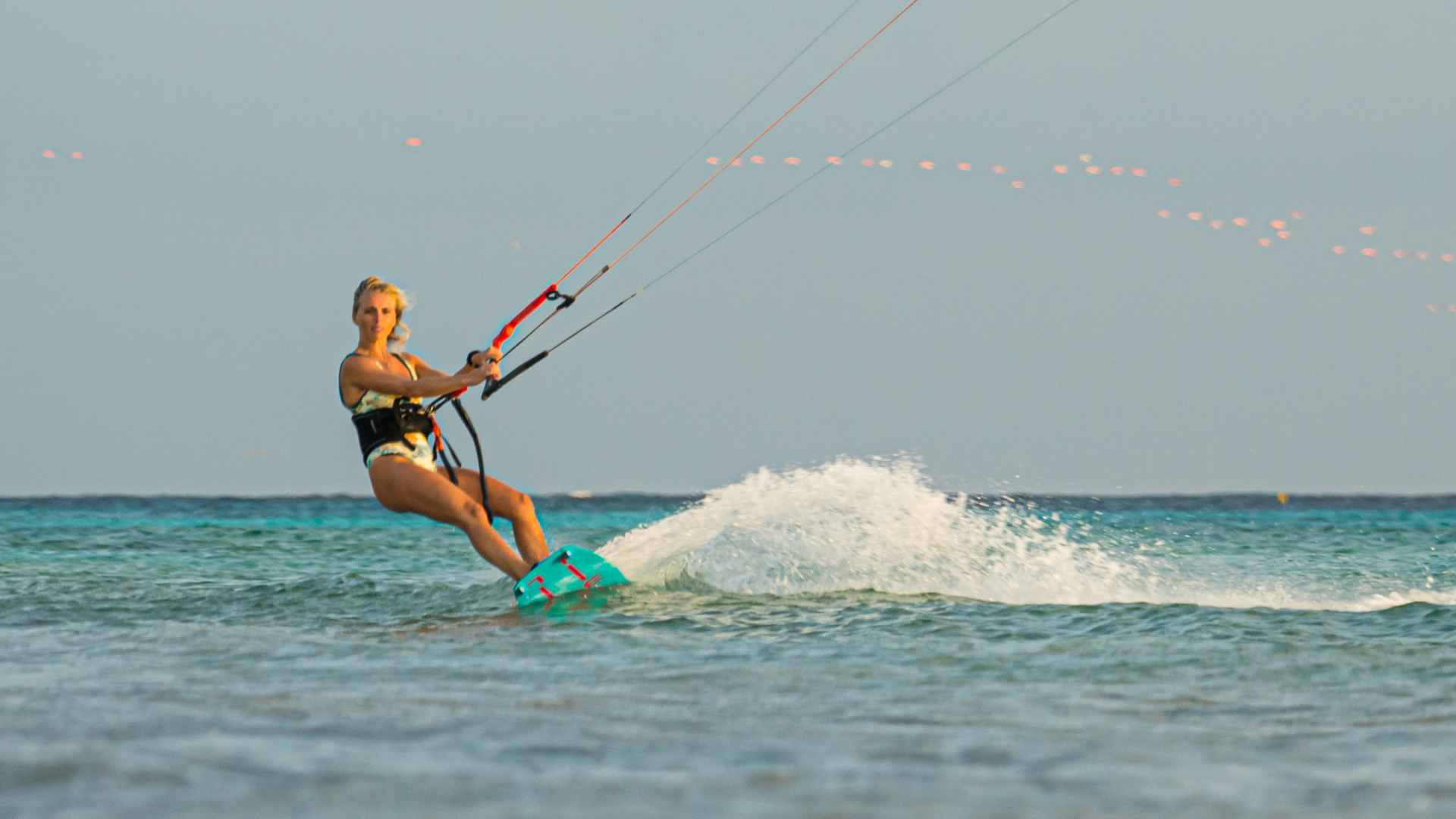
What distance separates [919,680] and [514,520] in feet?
10.1

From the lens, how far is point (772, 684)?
4109mm

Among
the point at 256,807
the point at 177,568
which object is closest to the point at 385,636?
the point at 256,807

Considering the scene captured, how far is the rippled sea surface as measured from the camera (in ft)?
9.05

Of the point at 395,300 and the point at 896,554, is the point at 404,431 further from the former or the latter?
the point at 896,554

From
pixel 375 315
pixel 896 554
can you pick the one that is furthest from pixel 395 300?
pixel 896 554

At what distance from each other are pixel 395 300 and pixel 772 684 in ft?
11.4

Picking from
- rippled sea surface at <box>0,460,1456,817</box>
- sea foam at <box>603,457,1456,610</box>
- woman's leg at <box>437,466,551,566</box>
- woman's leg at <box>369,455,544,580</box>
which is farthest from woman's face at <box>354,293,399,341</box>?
sea foam at <box>603,457,1456,610</box>

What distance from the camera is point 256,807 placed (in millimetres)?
2578

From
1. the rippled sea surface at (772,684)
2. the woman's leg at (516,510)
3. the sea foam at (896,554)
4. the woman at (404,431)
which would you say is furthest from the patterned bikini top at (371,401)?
the sea foam at (896,554)

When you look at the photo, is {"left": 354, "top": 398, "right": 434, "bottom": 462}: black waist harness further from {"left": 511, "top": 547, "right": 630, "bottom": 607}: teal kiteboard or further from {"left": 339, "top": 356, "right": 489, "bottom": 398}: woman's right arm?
{"left": 511, "top": 547, "right": 630, "bottom": 607}: teal kiteboard

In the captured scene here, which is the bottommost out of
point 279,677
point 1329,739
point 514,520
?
point 1329,739

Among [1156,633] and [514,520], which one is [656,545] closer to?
[514,520]

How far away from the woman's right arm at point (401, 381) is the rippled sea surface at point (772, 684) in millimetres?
1133

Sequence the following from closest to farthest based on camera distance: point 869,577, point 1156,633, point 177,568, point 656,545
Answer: point 1156,633
point 869,577
point 656,545
point 177,568
